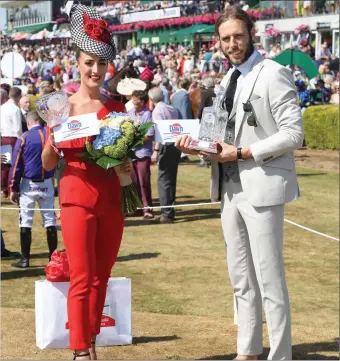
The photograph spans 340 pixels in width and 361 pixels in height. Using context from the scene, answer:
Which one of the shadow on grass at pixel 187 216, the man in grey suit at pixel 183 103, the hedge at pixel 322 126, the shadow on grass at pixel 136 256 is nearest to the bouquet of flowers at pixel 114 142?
the shadow on grass at pixel 136 256

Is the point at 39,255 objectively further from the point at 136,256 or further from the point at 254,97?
the point at 254,97

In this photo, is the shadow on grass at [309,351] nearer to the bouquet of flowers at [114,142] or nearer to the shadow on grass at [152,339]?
the shadow on grass at [152,339]

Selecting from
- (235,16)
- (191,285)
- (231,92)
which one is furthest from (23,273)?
(235,16)

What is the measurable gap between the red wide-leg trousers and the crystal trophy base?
823 mm

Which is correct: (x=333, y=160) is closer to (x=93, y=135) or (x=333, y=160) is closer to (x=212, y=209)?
(x=212, y=209)

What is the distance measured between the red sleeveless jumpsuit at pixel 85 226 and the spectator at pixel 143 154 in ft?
22.0

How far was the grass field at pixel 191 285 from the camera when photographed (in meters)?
6.37

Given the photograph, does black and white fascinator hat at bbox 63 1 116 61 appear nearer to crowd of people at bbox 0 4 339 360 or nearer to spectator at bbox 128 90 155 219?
crowd of people at bbox 0 4 339 360

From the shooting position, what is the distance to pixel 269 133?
503cm

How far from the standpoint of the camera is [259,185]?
5.02m

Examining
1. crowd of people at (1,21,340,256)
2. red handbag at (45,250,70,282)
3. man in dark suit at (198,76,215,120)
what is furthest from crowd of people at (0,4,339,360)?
man in dark suit at (198,76,215,120)

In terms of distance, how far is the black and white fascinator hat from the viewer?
5.55 metres

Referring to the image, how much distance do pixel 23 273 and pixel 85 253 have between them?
4627 millimetres

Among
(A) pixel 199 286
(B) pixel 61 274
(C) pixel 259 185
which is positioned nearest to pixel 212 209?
(A) pixel 199 286
